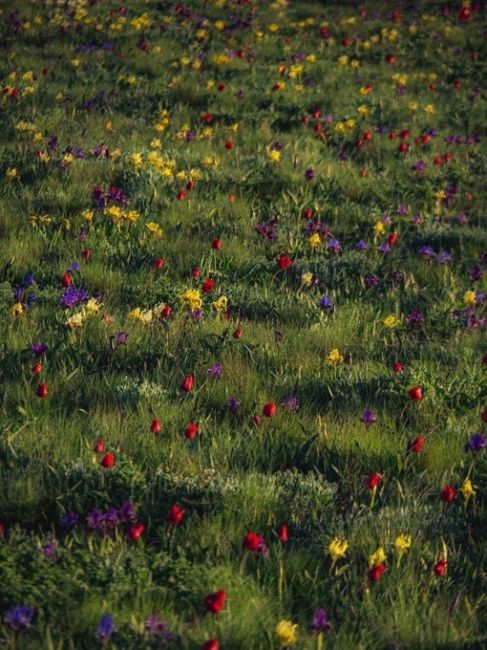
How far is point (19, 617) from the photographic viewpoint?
262 centimetres

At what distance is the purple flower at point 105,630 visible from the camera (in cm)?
257

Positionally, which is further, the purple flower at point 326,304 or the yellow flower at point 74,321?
the purple flower at point 326,304

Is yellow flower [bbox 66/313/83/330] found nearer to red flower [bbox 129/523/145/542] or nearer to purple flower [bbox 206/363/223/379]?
purple flower [bbox 206/363/223/379]

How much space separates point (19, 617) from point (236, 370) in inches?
82.9

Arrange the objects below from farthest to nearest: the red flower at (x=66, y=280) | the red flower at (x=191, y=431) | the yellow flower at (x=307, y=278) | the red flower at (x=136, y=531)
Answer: the yellow flower at (x=307, y=278) → the red flower at (x=66, y=280) → the red flower at (x=191, y=431) → the red flower at (x=136, y=531)

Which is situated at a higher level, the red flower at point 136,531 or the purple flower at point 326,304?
the red flower at point 136,531

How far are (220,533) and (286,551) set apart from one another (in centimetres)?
27

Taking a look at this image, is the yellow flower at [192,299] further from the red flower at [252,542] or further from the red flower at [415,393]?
the red flower at [252,542]

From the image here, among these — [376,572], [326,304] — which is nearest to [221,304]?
[326,304]

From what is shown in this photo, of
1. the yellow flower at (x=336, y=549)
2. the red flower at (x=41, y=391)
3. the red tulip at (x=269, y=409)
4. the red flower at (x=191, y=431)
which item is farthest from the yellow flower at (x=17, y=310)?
the yellow flower at (x=336, y=549)

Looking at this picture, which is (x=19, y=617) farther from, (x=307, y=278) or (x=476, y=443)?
(x=307, y=278)

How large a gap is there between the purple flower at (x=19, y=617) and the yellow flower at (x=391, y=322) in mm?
3025

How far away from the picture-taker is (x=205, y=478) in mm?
3553

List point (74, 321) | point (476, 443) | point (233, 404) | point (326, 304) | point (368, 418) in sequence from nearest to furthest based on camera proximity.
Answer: point (476, 443) → point (368, 418) → point (233, 404) → point (74, 321) → point (326, 304)
